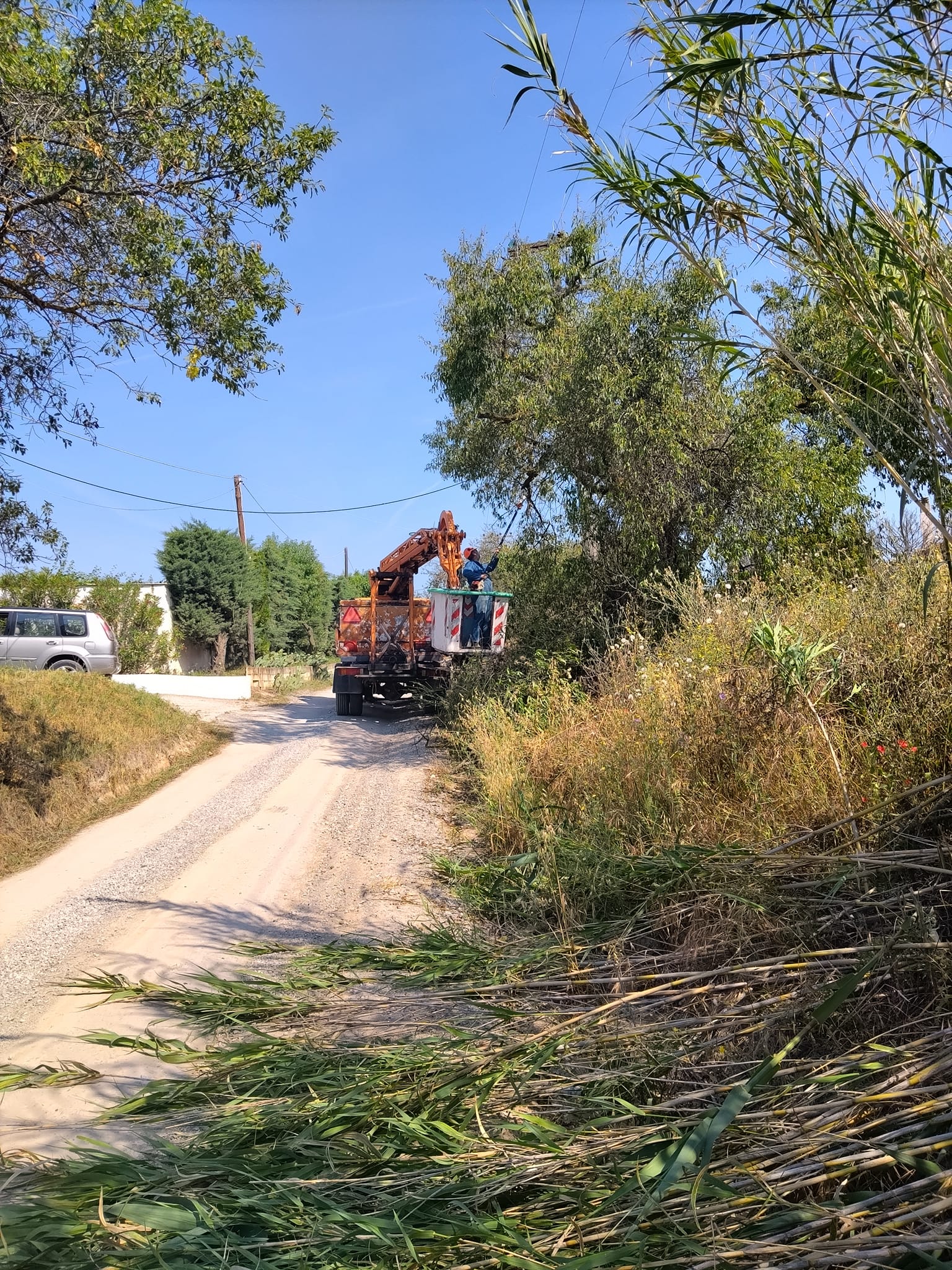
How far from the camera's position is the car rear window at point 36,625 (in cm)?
1788

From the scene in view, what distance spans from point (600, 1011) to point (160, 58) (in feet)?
24.6

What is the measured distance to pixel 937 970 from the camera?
271 cm

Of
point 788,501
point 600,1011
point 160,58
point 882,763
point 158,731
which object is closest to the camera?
point 600,1011

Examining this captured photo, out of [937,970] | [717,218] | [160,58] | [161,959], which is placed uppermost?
[160,58]

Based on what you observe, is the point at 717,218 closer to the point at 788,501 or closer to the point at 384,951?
the point at 384,951

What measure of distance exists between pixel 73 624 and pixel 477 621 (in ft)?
32.8

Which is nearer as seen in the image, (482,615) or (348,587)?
(482,615)

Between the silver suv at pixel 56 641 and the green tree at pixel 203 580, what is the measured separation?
13555 mm

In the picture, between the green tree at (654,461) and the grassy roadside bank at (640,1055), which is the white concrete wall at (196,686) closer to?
the green tree at (654,461)

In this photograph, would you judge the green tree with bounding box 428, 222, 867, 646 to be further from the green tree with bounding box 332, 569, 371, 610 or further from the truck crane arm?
the green tree with bounding box 332, 569, 371, 610

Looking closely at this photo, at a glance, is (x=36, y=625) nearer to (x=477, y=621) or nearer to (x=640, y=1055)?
(x=477, y=621)

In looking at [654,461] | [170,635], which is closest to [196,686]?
[170,635]

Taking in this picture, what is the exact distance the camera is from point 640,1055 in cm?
289

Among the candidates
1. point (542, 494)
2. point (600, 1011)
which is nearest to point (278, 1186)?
point (600, 1011)
